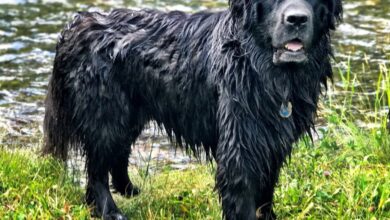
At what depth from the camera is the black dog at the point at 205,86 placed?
171 inches

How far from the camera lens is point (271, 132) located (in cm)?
443

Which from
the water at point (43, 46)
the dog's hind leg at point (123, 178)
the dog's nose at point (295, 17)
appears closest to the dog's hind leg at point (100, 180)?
the dog's hind leg at point (123, 178)

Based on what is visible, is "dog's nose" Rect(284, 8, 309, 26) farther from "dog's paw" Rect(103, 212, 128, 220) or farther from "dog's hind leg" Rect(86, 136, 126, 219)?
"dog's paw" Rect(103, 212, 128, 220)

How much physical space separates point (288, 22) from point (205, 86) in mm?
762

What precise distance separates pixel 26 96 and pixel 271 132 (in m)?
4.09

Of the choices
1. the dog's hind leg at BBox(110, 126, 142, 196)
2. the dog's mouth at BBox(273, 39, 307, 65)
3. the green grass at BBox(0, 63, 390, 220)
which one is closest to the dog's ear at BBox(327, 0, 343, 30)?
the dog's mouth at BBox(273, 39, 307, 65)

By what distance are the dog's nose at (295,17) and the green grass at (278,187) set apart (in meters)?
1.10

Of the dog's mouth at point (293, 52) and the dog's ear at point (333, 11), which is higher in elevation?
the dog's ear at point (333, 11)

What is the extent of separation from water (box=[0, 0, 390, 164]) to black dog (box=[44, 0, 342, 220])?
1.45 meters

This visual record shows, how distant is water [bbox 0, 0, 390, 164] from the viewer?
723 cm

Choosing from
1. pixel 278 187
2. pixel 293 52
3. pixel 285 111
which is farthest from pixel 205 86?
pixel 278 187

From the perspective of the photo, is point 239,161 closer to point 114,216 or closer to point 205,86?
point 205,86

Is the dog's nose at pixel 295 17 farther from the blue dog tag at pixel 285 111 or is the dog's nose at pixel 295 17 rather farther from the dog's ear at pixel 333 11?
the blue dog tag at pixel 285 111

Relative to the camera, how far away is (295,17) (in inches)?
159
